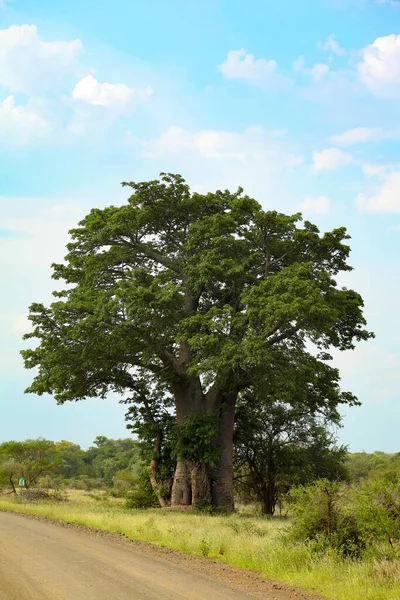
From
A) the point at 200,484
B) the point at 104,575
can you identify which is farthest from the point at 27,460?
the point at 104,575

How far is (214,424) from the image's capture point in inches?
1041

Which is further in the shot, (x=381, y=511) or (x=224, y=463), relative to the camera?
(x=224, y=463)

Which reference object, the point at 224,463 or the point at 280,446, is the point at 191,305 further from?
the point at 280,446

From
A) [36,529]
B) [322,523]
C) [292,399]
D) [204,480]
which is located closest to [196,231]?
[292,399]

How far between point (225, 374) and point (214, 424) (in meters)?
3.67

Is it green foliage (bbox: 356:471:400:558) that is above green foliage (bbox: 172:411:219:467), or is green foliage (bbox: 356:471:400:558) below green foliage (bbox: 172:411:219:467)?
below

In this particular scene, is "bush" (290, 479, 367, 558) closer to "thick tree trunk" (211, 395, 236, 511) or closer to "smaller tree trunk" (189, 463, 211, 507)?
"smaller tree trunk" (189, 463, 211, 507)

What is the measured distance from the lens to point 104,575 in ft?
32.4

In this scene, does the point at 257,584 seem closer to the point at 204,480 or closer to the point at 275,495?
the point at 204,480

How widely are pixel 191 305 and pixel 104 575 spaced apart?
1828 cm

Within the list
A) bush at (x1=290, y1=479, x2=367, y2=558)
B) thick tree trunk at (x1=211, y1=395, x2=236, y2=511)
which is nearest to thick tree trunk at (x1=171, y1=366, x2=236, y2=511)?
thick tree trunk at (x1=211, y1=395, x2=236, y2=511)

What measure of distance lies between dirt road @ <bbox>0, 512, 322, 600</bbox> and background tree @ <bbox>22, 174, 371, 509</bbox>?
397 inches

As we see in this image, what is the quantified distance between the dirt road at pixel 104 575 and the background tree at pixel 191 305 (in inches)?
397

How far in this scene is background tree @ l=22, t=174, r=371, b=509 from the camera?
2311 cm
